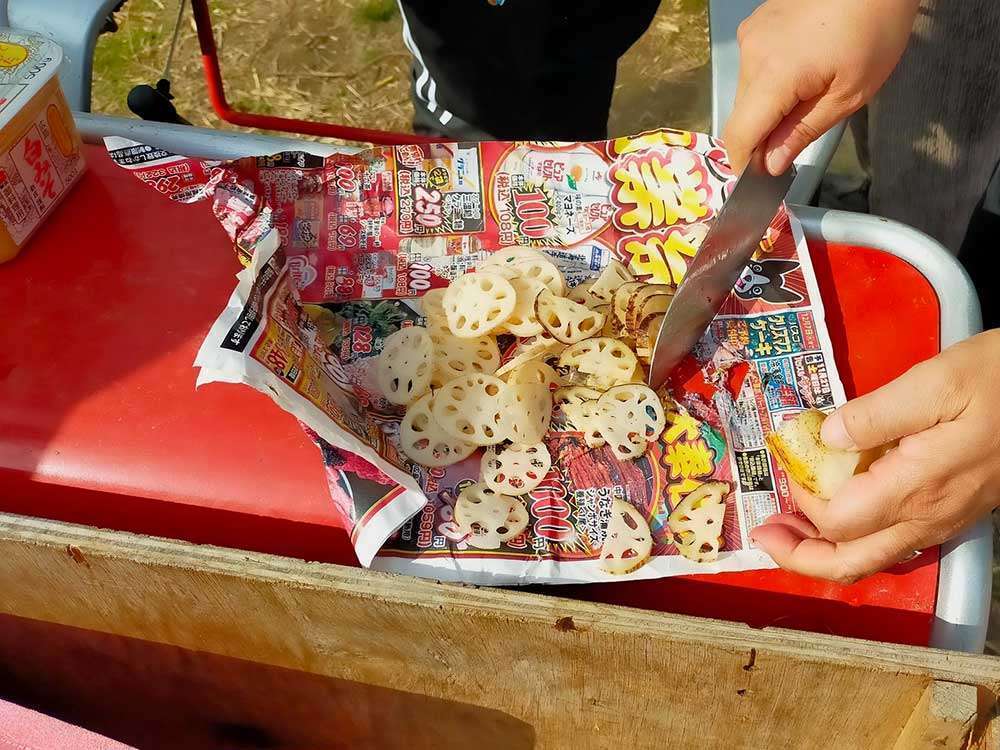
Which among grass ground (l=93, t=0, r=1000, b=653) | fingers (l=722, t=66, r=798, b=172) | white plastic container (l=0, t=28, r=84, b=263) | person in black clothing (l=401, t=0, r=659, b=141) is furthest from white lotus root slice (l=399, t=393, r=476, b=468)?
grass ground (l=93, t=0, r=1000, b=653)

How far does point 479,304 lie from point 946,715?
60cm

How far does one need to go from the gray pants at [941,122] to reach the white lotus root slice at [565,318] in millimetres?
763

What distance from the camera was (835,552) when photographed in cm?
85

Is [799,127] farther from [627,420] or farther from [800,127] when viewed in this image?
[627,420]

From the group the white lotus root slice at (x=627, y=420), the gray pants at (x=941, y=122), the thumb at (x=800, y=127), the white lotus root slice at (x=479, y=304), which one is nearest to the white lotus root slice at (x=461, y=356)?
the white lotus root slice at (x=479, y=304)

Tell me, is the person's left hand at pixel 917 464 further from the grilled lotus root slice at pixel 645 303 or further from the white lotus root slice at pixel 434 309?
the white lotus root slice at pixel 434 309

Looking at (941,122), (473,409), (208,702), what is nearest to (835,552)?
(473,409)

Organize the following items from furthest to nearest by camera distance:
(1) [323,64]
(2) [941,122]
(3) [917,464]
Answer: (1) [323,64]
(2) [941,122]
(3) [917,464]

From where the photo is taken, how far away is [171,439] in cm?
99

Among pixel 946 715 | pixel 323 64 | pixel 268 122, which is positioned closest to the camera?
pixel 946 715

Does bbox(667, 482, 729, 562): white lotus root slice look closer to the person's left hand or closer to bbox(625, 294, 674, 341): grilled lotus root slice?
the person's left hand

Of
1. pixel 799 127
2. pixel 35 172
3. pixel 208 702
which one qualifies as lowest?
pixel 208 702

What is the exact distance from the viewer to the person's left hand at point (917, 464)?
0.78m

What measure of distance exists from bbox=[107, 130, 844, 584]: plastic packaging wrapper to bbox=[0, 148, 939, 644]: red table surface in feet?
0.17
